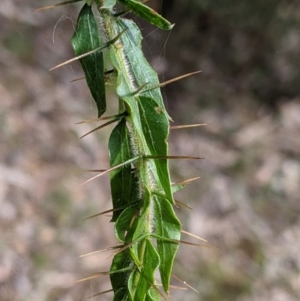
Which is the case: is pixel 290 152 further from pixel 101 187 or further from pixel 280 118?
pixel 101 187

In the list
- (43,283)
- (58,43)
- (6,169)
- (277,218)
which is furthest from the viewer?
(58,43)

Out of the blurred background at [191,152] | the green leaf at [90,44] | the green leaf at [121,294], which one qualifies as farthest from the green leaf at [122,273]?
the blurred background at [191,152]

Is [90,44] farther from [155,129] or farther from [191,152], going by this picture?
[191,152]

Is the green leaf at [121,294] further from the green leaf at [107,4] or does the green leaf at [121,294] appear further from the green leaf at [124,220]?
the green leaf at [107,4]

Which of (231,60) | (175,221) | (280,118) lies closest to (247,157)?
(280,118)

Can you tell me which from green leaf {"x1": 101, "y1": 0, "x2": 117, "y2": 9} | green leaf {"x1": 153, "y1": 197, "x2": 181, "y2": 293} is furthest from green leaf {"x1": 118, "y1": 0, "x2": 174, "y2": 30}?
green leaf {"x1": 153, "y1": 197, "x2": 181, "y2": 293}

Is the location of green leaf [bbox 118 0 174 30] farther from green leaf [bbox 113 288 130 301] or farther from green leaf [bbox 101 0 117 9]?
green leaf [bbox 113 288 130 301]

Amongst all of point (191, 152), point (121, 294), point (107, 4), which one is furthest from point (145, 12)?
point (191, 152)
